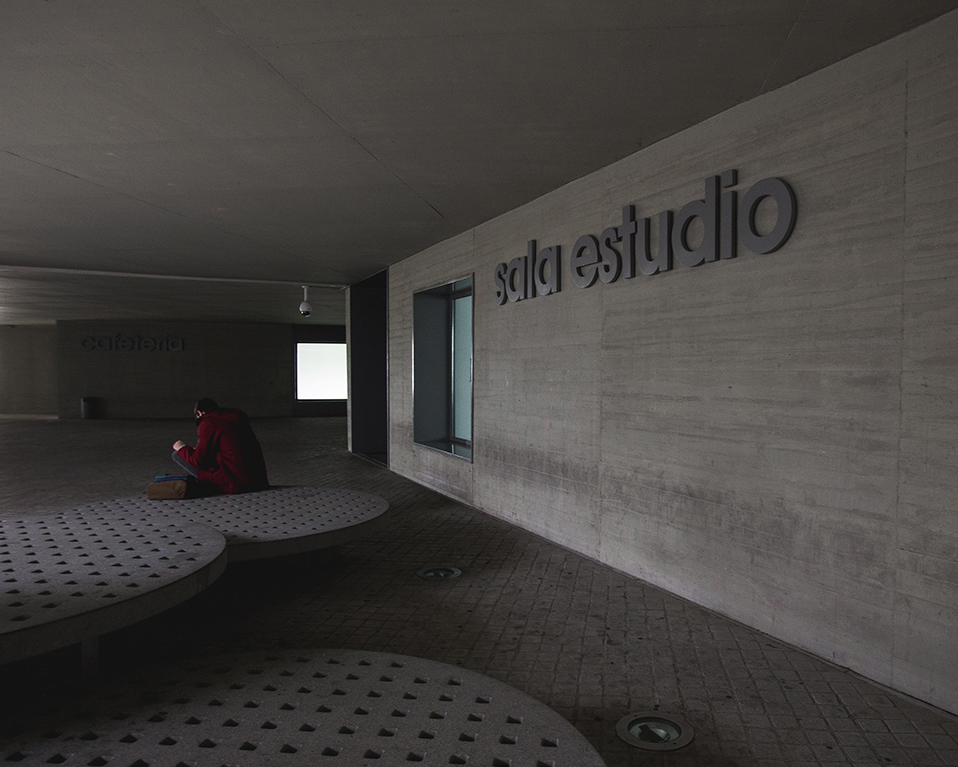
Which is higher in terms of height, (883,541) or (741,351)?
(741,351)

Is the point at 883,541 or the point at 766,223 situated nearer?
the point at 883,541

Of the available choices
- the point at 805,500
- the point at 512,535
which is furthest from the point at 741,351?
the point at 512,535

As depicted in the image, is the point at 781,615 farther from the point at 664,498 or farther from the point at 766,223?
the point at 766,223

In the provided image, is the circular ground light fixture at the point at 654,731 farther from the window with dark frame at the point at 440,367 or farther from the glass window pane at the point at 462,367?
the window with dark frame at the point at 440,367

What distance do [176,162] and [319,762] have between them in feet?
15.0

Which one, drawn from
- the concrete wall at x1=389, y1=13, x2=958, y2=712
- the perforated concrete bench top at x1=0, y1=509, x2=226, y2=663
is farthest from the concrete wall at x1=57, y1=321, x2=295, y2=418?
the perforated concrete bench top at x1=0, y1=509, x2=226, y2=663

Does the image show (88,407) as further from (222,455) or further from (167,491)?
(167,491)

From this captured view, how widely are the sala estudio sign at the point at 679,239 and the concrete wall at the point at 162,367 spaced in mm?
16700

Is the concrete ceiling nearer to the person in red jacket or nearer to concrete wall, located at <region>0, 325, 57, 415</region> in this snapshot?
the person in red jacket

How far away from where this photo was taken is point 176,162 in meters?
4.92

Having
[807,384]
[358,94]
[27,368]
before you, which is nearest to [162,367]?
[27,368]

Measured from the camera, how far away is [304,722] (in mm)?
2014

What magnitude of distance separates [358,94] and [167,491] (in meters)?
3.10

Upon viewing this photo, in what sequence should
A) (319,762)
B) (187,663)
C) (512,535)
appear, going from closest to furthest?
1. (319,762)
2. (187,663)
3. (512,535)
